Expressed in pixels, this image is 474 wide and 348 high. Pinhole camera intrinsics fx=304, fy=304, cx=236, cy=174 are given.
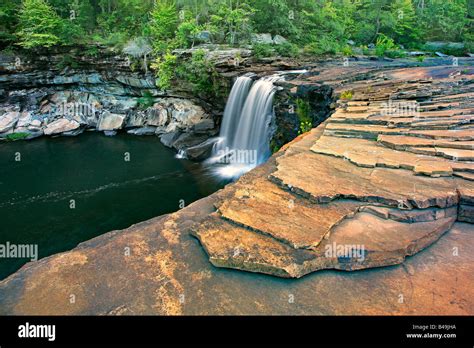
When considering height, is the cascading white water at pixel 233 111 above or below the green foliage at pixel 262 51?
below

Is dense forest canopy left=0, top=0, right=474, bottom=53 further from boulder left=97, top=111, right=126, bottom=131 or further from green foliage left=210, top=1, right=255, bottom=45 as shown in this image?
boulder left=97, top=111, right=126, bottom=131

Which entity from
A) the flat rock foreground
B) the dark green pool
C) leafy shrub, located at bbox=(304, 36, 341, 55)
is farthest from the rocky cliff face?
the flat rock foreground

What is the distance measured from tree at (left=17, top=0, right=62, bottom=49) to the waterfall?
1293cm

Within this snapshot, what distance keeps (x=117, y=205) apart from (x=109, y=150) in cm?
715

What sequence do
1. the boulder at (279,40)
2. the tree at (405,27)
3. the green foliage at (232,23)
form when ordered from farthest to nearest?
the tree at (405,27) → the boulder at (279,40) → the green foliage at (232,23)

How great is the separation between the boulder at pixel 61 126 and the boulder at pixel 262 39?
13627mm

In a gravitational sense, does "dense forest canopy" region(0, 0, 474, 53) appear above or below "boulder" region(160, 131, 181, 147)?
above

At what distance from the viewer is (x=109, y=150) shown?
17.5 m
